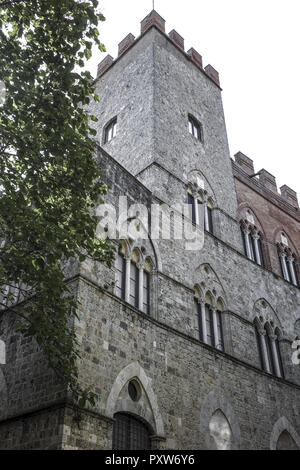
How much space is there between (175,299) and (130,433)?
11.9ft

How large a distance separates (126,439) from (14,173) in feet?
17.8

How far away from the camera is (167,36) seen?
18562mm

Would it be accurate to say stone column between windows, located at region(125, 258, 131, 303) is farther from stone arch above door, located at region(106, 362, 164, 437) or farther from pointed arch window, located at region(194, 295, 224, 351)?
pointed arch window, located at region(194, 295, 224, 351)

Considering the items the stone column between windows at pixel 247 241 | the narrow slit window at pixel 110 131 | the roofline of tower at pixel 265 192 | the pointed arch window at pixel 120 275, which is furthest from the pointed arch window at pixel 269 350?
the narrow slit window at pixel 110 131

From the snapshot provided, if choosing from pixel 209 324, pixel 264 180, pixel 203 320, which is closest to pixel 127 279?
pixel 203 320

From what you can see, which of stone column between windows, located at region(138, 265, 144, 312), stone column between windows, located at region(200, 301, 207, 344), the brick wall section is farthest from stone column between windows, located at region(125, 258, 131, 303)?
the brick wall section

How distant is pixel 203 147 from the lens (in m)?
17.2

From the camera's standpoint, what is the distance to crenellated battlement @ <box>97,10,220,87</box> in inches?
742

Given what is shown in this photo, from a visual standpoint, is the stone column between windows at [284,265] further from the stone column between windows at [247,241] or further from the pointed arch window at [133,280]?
the pointed arch window at [133,280]

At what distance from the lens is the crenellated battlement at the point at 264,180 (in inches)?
807

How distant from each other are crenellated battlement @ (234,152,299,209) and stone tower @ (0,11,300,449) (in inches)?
4.0

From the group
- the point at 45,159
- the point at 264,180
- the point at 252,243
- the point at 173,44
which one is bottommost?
the point at 45,159

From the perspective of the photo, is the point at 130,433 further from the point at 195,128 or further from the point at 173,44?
the point at 173,44
